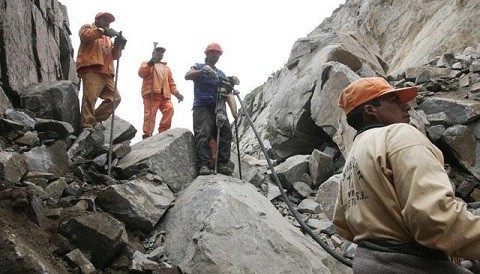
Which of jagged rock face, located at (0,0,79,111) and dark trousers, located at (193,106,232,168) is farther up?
Result: jagged rock face, located at (0,0,79,111)

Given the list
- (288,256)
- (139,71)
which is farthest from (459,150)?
(139,71)

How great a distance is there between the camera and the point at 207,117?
833cm

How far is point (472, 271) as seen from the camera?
91.6 inches

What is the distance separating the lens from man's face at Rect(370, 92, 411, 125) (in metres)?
2.80

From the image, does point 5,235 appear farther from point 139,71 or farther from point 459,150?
point 459,150

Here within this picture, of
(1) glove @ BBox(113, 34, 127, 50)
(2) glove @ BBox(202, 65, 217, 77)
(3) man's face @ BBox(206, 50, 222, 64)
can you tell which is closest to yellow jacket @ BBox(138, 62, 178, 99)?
(1) glove @ BBox(113, 34, 127, 50)

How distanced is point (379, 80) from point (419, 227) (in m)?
1.22

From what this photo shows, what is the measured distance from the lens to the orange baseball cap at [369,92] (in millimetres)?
2820

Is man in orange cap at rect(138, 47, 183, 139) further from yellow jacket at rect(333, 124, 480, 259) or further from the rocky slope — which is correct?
yellow jacket at rect(333, 124, 480, 259)

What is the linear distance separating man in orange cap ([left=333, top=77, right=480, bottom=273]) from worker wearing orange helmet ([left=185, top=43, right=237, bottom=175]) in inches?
215

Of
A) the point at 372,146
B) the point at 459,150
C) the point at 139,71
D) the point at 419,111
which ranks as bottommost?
the point at 459,150

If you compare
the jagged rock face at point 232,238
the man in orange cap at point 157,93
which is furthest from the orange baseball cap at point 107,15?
the jagged rock face at point 232,238

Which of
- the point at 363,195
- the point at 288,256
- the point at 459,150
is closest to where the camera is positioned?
the point at 363,195

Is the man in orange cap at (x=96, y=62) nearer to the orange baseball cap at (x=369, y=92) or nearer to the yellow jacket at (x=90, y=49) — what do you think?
the yellow jacket at (x=90, y=49)
